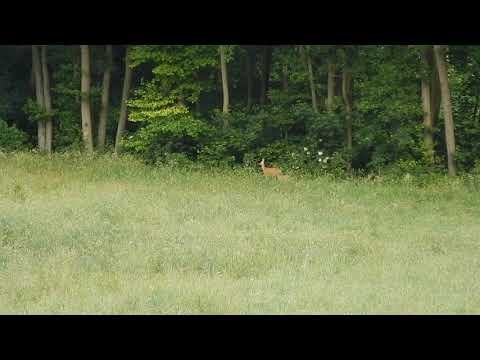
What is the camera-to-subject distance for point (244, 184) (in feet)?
65.8

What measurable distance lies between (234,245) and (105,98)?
57.8 ft

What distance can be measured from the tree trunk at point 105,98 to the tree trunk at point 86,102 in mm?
813

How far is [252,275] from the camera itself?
35.6 ft

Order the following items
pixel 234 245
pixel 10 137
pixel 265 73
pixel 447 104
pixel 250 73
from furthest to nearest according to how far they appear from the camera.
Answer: pixel 250 73 → pixel 265 73 → pixel 10 137 → pixel 447 104 → pixel 234 245

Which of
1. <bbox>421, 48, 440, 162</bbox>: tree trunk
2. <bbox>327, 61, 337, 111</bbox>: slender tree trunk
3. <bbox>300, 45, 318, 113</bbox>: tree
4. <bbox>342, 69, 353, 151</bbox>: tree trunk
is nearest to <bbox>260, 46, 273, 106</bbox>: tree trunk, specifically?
<bbox>300, 45, 318, 113</bbox>: tree

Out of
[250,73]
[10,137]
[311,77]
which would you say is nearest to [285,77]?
[250,73]

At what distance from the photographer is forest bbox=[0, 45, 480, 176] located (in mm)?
23188

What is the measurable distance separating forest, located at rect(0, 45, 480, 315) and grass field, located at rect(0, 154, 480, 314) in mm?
53

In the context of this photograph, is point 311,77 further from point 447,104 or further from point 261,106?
point 447,104

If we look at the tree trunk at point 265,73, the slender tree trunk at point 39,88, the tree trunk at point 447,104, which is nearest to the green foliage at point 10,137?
the slender tree trunk at point 39,88

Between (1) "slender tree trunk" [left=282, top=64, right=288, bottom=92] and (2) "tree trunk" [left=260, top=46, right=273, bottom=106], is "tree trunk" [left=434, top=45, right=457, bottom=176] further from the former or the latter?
(2) "tree trunk" [left=260, top=46, right=273, bottom=106]
